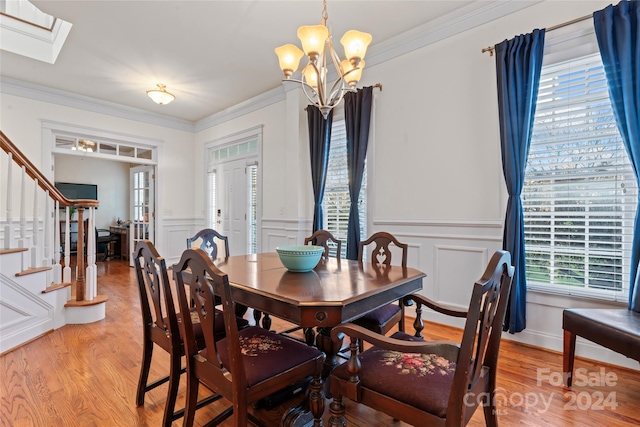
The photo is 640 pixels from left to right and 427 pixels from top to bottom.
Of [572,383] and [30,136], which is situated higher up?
[30,136]

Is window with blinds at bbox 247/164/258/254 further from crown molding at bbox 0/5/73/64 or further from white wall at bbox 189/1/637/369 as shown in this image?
crown molding at bbox 0/5/73/64

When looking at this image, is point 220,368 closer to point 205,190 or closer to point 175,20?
point 175,20

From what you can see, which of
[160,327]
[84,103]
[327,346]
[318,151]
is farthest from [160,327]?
[84,103]

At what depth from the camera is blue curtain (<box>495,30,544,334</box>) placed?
96.7 inches

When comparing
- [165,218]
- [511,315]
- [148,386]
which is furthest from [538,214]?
[165,218]

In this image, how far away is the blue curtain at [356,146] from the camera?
3488 millimetres

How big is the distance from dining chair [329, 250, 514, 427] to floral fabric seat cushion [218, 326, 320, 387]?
195mm

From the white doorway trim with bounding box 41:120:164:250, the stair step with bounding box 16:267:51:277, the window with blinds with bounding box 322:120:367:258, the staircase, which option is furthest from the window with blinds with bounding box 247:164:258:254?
the stair step with bounding box 16:267:51:277

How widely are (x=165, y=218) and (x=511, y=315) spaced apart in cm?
567

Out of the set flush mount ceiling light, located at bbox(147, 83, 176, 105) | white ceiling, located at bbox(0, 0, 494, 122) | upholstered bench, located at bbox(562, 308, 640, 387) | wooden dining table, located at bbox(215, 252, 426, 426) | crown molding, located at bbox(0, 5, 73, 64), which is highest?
crown molding, located at bbox(0, 5, 73, 64)

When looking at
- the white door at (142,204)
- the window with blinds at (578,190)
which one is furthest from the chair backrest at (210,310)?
the white door at (142,204)

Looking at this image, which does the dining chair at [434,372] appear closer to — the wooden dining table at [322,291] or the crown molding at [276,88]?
the wooden dining table at [322,291]

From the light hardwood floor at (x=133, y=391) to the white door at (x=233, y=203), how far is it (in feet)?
8.97

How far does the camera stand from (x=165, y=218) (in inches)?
233
